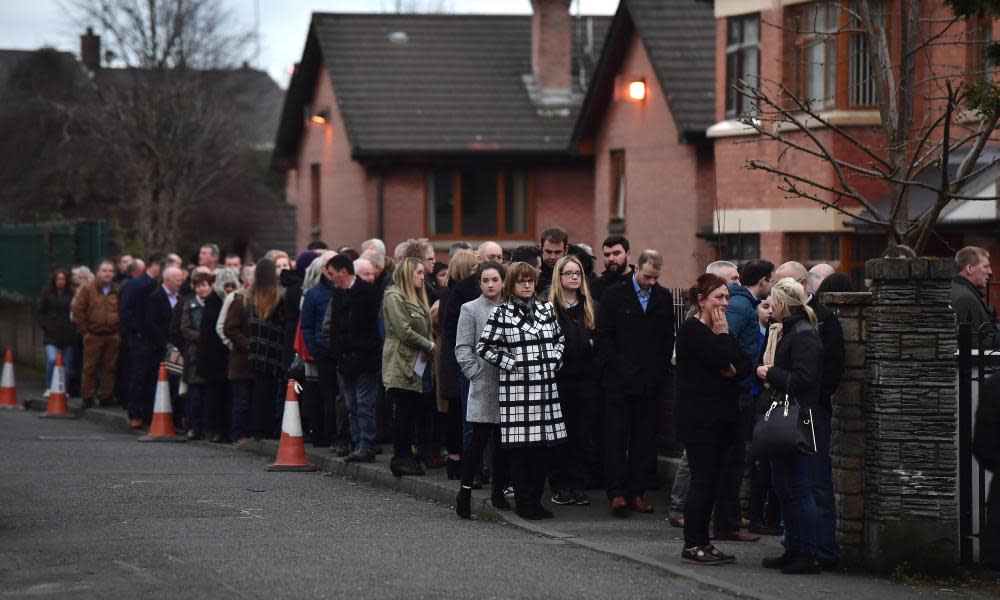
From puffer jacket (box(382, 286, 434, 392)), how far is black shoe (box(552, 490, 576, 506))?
5.54 feet

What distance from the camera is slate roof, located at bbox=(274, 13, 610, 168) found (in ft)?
123

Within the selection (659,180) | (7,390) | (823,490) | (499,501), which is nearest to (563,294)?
(499,501)

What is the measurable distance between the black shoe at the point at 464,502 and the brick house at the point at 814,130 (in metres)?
10.3

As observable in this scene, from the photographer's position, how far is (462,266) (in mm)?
13703

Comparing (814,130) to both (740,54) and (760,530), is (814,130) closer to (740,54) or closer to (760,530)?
(740,54)

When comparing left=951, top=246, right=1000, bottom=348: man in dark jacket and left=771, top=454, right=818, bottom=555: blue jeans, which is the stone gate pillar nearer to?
left=771, top=454, right=818, bottom=555: blue jeans

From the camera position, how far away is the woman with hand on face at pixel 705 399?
10.4 m

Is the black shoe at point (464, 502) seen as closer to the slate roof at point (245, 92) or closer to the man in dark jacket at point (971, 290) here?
the man in dark jacket at point (971, 290)

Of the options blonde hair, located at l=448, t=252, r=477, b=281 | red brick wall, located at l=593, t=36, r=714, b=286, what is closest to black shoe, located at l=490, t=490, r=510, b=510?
blonde hair, located at l=448, t=252, r=477, b=281

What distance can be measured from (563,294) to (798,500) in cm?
301

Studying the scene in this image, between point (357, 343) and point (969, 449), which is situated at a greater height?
point (357, 343)

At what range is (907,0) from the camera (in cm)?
1439

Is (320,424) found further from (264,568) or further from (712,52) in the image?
(712,52)

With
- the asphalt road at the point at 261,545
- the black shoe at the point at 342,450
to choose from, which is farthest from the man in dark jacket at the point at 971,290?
the black shoe at the point at 342,450
